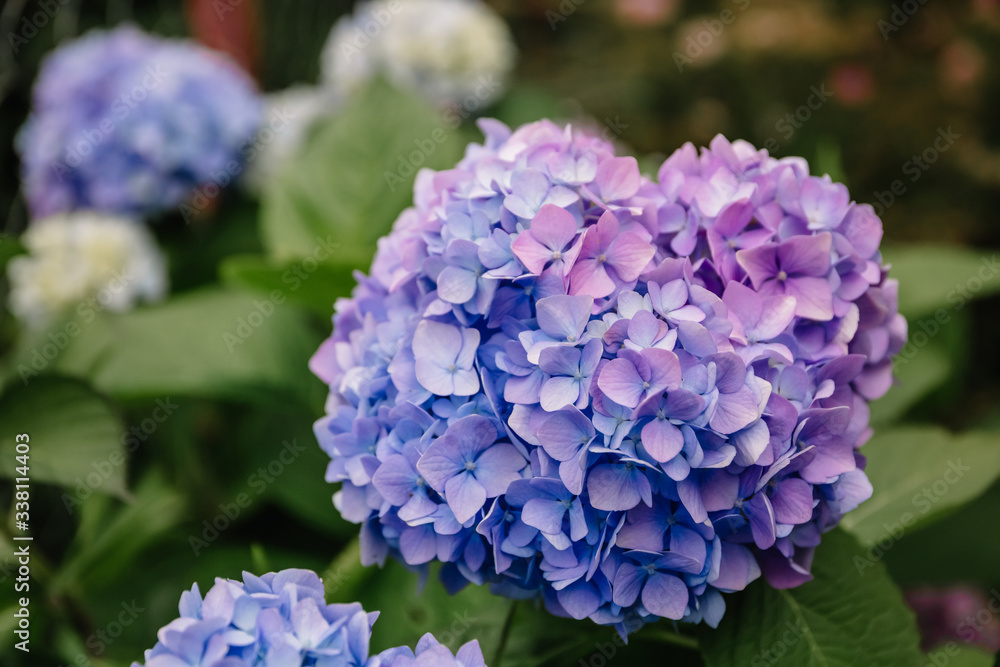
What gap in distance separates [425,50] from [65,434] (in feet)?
3.76

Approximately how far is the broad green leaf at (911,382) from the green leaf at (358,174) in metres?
0.65

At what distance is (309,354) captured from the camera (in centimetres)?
112

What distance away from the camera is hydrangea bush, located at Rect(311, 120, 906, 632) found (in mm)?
525

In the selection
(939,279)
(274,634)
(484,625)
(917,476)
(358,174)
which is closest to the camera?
(274,634)

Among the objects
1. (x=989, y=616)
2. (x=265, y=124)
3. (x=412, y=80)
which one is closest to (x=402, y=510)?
(x=989, y=616)

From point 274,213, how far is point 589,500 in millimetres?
795

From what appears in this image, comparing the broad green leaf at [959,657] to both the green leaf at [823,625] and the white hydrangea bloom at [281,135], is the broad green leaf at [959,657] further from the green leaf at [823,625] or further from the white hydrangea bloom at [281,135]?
the white hydrangea bloom at [281,135]

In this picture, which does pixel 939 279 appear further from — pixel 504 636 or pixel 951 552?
pixel 504 636

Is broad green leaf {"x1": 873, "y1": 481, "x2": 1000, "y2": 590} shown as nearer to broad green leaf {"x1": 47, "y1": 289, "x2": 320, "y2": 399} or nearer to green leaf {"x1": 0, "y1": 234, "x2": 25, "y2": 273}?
broad green leaf {"x1": 47, "y1": 289, "x2": 320, "y2": 399}

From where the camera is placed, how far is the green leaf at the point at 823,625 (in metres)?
0.60

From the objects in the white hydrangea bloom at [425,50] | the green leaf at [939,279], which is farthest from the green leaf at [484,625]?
the white hydrangea bloom at [425,50]

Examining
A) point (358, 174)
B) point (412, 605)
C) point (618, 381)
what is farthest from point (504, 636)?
point (358, 174)

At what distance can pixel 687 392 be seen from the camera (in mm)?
508

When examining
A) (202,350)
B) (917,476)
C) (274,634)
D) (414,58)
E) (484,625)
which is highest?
(917,476)
